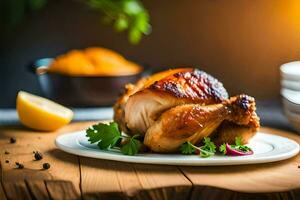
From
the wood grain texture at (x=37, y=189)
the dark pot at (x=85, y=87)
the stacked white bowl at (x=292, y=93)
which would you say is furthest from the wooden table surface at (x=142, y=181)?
the dark pot at (x=85, y=87)

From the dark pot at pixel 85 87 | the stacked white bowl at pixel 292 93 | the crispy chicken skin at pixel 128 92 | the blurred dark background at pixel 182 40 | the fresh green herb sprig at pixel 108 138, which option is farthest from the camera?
the blurred dark background at pixel 182 40

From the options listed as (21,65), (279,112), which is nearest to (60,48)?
(21,65)

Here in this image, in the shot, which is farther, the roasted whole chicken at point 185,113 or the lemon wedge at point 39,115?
the lemon wedge at point 39,115

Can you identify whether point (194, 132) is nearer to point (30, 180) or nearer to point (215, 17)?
point (30, 180)

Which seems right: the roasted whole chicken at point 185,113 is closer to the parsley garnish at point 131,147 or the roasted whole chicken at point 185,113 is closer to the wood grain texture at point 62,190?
the parsley garnish at point 131,147

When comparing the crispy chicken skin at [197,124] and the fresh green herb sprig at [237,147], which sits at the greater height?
the crispy chicken skin at [197,124]

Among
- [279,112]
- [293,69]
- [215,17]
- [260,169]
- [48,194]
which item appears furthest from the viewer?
[215,17]

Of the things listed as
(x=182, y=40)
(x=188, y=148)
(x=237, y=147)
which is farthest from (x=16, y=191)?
(x=182, y=40)
